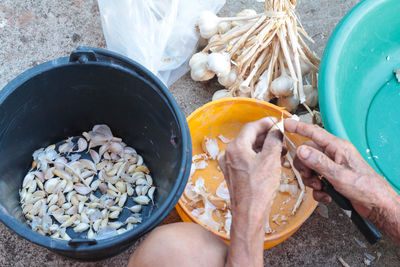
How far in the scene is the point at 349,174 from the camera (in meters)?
0.84

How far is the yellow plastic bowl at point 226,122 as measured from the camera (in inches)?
49.0

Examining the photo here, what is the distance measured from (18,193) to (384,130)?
4.24ft

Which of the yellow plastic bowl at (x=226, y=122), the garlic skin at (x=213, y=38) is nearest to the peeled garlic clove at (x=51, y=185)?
the yellow plastic bowl at (x=226, y=122)

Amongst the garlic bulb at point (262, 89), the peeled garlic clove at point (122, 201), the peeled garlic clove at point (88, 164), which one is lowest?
the peeled garlic clove at point (122, 201)

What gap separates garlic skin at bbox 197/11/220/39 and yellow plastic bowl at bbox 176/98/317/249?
32cm

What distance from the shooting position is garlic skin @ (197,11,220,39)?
1.43 m

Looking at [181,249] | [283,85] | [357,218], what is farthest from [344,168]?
[283,85]

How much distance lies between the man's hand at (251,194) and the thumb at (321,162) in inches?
2.6

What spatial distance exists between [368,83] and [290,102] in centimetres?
32

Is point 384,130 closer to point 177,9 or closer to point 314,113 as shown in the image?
point 314,113

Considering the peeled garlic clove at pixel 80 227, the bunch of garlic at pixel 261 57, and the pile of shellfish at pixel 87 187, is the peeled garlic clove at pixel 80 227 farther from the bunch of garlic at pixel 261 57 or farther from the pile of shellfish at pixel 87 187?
the bunch of garlic at pixel 261 57

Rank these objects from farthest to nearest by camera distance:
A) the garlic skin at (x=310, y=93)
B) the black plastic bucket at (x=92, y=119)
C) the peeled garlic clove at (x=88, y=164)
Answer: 1. the garlic skin at (x=310, y=93)
2. the peeled garlic clove at (x=88, y=164)
3. the black plastic bucket at (x=92, y=119)

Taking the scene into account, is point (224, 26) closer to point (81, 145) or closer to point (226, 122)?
point (226, 122)

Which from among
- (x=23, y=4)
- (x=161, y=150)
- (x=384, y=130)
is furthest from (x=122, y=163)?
(x=384, y=130)
